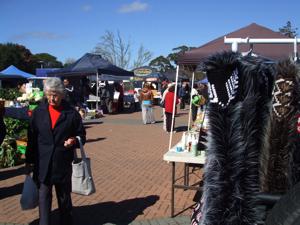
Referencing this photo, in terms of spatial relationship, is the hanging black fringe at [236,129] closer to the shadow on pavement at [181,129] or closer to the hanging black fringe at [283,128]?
the hanging black fringe at [283,128]

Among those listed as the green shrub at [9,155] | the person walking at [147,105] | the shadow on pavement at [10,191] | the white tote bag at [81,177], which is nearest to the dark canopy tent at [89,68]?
the person walking at [147,105]

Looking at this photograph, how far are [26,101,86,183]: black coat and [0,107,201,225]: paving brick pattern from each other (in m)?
1.19

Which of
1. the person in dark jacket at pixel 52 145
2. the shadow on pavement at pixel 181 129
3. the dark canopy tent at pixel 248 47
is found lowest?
the shadow on pavement at pixel 181 129

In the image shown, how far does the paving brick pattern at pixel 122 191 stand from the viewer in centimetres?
571

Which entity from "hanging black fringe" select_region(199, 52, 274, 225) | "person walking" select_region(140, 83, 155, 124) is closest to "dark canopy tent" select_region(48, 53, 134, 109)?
"person walking" select_region(140, 83, 155, 124)

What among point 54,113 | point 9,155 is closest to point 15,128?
point 9,155

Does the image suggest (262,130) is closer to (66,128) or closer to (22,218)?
(66,128)

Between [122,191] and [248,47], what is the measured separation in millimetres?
3072

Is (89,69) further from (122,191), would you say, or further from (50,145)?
(50,145)

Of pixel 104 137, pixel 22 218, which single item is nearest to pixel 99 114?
pixel 104 137

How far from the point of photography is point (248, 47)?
227 inches

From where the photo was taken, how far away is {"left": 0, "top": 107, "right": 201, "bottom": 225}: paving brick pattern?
225 inches

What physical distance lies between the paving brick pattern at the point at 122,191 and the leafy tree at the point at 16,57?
6129 cm

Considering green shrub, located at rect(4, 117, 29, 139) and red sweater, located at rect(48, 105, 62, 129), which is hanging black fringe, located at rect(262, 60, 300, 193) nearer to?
red sweater, located at rect(48, 105, 62, 129)
